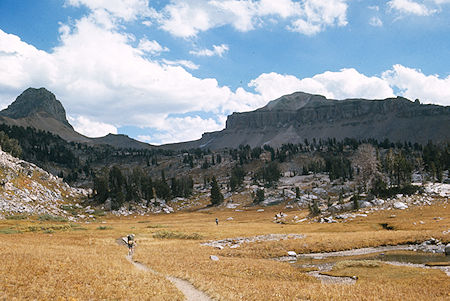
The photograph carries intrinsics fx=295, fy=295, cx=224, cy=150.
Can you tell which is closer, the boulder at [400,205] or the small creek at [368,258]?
the small creek at [368,258]

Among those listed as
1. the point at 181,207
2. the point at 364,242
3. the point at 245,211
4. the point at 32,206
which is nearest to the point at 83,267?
the point at 364,242

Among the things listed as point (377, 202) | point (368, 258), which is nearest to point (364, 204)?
point (377, 202)

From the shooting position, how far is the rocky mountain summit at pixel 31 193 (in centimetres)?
10661

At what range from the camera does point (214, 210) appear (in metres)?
154

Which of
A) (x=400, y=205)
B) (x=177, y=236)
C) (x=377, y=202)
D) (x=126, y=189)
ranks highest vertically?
(x=126, y=189)

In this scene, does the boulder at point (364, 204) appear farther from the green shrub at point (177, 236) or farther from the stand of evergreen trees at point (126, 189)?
the stand of evergreen trees at point (126, 189)

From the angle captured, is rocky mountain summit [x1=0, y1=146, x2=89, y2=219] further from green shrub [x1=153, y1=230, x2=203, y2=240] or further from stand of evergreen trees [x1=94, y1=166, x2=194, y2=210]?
green shrub [x1=153, y1=230, x2=203, y2=240]

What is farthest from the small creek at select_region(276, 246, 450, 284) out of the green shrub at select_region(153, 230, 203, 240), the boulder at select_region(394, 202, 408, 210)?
the boulder at select_region(394, 202, 408, 210)

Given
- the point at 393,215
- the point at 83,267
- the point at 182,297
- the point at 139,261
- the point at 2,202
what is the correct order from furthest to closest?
1. the point at 2,202
2. the point at 393,215
3. the point at 139,261
4. the point at 83,267
5. the point at 182,297

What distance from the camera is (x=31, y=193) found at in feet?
410

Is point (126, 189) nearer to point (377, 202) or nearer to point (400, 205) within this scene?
point (377, 202)

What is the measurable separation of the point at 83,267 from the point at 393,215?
80.2 metres

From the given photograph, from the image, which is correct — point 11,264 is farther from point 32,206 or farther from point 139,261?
point 32,206

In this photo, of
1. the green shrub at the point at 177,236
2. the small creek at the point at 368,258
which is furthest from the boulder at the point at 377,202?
the green shrub at the point at 177,236
